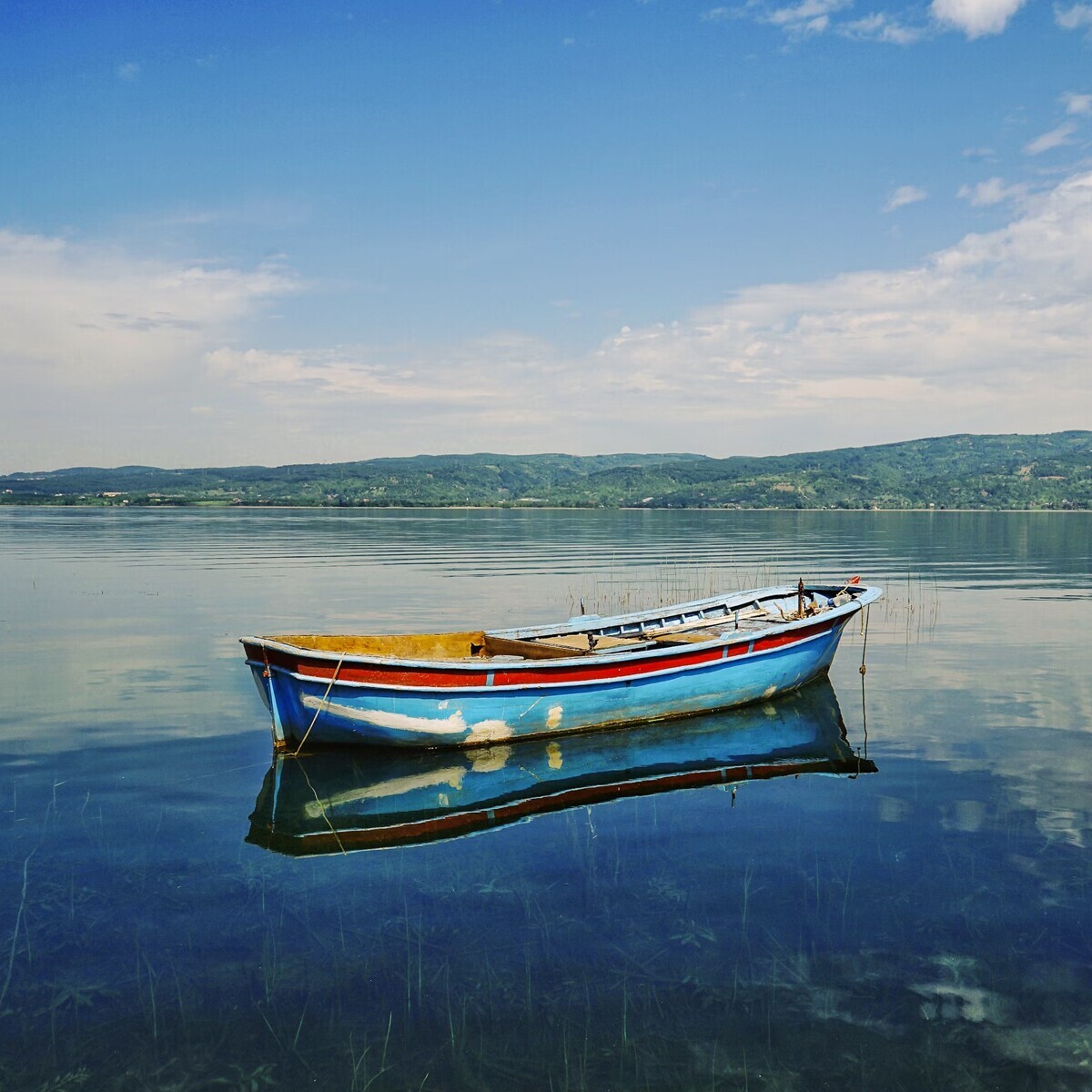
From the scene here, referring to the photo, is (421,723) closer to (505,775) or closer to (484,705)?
(484,705)

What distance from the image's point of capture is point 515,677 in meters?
15.8

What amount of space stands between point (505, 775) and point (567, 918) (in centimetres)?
519

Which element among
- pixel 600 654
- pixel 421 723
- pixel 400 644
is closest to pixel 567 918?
pixel 421 723

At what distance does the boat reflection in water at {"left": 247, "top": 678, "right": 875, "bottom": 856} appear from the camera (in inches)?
490

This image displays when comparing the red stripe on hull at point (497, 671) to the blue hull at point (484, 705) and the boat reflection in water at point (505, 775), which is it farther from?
the boat reflection in water at point (505, 775)

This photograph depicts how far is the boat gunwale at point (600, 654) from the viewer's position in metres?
14.6

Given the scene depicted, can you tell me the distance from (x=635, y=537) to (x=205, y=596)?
2184 inches

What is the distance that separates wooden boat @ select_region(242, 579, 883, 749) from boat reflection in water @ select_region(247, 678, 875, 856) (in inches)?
16.3

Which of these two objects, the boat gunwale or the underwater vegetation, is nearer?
the underwater vegetation

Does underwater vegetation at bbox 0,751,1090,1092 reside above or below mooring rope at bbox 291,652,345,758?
below

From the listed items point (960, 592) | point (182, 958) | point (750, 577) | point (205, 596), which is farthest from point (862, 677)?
point (205, 596)

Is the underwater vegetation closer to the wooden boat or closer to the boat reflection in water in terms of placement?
the boat reflection in water

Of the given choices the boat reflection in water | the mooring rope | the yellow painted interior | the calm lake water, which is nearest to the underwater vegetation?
the calm lake water

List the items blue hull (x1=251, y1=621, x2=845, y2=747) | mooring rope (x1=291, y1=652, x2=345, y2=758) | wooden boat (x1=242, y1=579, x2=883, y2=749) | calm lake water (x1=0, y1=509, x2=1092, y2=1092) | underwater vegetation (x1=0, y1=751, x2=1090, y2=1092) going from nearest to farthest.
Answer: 1. underwater vegetation (x1=0, y1=751, x2=1090, y2=1092)
2. calm lake water (x1=0, y1=509, x2=1092, y2=1092)
3. mooring rope (x1=291, y1=652, x2=345, y2=758)
4. wooden boat (x1=242, y1=579, x2=883, y2=749)
5. blue hull (x1=251, y1=621, x2=845, y2=747)
